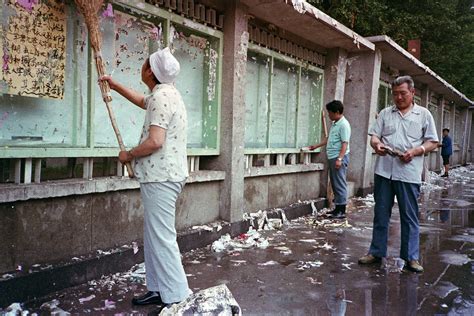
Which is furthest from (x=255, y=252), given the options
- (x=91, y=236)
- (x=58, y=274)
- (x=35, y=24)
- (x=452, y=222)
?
(x=452, y=222)

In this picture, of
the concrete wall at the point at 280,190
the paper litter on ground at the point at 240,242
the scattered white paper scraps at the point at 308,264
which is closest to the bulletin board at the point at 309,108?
the concrete wall at the point at 280,190

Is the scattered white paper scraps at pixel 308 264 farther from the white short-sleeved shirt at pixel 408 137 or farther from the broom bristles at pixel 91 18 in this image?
the broom bristles at pixel 91 18

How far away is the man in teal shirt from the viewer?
23.7 feet

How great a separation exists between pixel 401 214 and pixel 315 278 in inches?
46.7

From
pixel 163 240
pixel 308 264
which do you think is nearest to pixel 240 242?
pixel 308 264

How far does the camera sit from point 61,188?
3.76 metres

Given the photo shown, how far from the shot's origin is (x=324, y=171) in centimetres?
874

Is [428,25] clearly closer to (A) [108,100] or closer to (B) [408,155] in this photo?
(B) [408,155]

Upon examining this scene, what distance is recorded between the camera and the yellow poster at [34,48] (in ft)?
11.5

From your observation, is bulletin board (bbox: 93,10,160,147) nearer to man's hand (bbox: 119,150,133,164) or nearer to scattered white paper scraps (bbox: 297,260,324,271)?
man's hand (bbox: 119,150,133,164)

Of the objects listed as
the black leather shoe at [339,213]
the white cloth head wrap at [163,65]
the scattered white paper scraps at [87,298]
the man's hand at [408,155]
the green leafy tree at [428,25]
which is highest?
the green leafy tree at [428,25]

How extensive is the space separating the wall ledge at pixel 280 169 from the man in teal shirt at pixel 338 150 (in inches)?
24.8

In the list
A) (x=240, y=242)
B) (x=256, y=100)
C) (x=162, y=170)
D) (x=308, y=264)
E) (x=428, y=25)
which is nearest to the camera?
(x=162, y=170)

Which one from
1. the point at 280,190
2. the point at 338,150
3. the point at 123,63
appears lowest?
the point at 280,190
